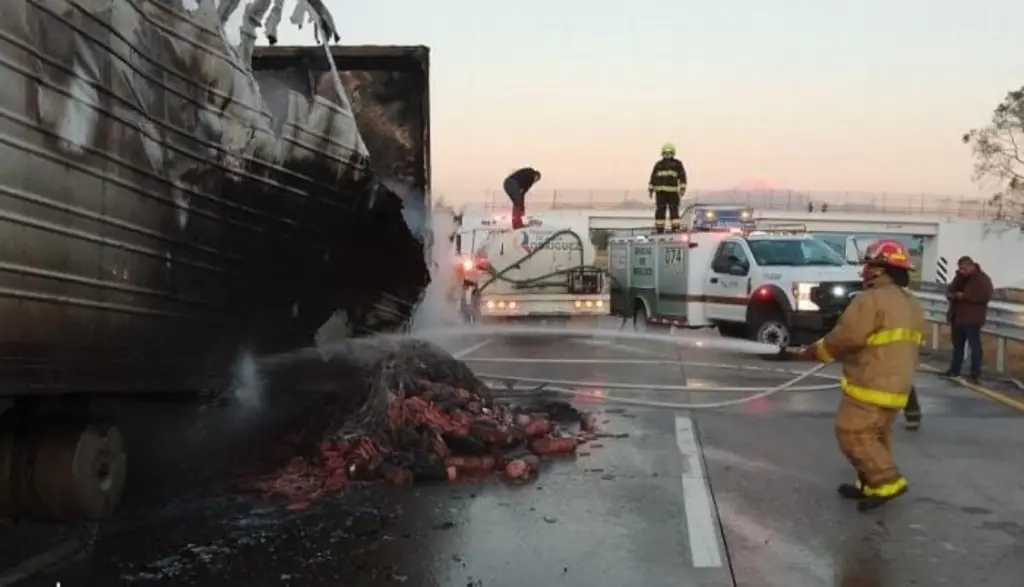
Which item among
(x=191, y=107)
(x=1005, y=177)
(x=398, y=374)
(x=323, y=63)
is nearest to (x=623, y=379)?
(x=398, y=374)

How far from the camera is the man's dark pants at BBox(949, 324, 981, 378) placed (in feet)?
45.4

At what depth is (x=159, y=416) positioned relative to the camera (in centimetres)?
693

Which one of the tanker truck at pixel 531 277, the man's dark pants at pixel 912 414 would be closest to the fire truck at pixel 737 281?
the tanker truck at pixel 531 277

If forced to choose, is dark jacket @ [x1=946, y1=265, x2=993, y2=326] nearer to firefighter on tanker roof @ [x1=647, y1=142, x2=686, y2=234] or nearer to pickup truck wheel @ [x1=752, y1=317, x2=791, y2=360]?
pickup truck wheel @ [x1=752, y1=317, x2=791, y2=360]

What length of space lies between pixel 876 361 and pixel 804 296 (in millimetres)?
10120

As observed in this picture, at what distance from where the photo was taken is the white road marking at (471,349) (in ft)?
54.9

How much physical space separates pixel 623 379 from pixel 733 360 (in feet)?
10.8

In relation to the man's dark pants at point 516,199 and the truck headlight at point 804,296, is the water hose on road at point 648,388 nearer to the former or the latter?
the truck headlight at point 804,296

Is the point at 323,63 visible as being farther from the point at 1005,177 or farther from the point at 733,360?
the point at 1005,177

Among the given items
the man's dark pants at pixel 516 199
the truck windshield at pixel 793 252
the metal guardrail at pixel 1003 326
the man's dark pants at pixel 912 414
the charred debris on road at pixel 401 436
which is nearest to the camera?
the charred debris on road at pixel 401 436

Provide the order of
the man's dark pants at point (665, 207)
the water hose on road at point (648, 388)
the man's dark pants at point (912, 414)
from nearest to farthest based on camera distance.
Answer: the man's dark pants at point (912, 414), the water hose on road at point (648, 388), the man's dark pants at point (665, 207)

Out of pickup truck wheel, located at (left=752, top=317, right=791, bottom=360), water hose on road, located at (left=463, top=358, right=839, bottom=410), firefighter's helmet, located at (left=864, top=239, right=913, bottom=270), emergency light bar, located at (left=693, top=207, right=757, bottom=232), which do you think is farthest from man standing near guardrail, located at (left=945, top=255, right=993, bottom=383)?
firefighter's helmet, located at (left=864, top=239, right=913, bottom=270)

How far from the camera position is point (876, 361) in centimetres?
676

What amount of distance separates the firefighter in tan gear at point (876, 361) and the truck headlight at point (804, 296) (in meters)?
9.74
